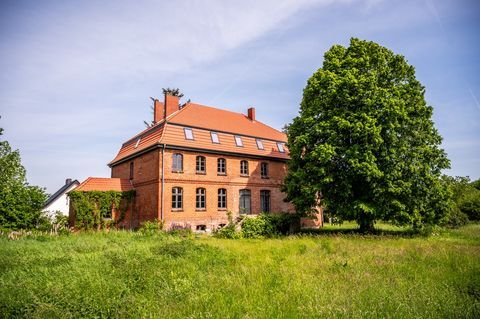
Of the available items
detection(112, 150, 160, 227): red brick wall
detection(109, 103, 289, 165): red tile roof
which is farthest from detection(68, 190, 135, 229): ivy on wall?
detection(109, 103, 289, 165): red tile roof

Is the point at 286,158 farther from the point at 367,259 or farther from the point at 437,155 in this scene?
the point at 367,259

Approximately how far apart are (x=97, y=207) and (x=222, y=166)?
9.33 metres

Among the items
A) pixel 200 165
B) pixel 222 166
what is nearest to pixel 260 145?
pixel 222 166

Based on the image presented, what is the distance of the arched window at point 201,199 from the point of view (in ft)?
72.5

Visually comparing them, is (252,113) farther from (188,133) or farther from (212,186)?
(212,186)

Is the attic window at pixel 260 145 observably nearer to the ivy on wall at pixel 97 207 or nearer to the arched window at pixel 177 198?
the arched window at pixel 177 198

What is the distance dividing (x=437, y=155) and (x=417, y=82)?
4670mm

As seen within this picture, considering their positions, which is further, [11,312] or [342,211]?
[342,211]

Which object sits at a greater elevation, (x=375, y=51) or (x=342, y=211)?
(x=375, y=51)

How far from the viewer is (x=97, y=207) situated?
69.1 feet

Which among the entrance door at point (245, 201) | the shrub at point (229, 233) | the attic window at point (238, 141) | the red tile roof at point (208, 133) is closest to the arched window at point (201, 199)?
the red tile roof at point (208, 133)

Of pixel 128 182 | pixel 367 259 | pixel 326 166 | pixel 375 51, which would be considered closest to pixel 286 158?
pixel 326 166

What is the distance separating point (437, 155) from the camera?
17.6m

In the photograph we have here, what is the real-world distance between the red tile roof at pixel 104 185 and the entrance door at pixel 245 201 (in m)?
8.67
